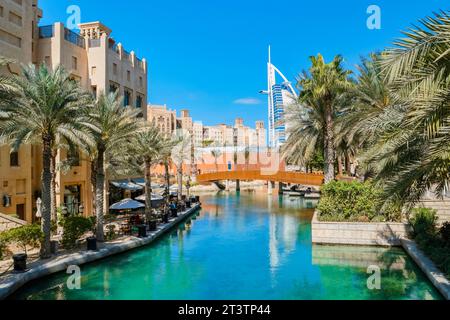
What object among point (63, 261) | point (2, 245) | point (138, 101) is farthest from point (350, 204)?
point (138, 101)

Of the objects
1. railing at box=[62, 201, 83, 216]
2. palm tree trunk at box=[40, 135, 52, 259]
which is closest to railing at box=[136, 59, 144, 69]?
railing at box=[62, 201, 83, 216]

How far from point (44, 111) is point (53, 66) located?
13.5m

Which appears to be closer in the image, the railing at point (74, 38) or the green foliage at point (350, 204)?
the green foliage at point (350, 204)

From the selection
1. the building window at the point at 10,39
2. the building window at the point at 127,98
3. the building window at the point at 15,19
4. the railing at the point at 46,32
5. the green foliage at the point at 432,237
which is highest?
the railing at the point at 46,32

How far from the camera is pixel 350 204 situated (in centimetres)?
2309

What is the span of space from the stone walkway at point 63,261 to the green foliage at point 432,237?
1445 cm

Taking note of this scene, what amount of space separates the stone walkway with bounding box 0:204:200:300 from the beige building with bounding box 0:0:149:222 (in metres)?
7.37

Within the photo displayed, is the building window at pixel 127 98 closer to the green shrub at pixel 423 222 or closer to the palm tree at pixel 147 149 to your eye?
the palm tree at pixel 147 149

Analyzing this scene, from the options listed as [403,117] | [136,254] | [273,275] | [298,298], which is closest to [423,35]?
[403,117]

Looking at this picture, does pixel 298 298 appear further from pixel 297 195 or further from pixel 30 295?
pixel 297 195

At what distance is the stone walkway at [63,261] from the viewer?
539 inches

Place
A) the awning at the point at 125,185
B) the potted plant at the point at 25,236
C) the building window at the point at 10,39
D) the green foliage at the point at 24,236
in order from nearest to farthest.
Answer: the green foliage at the point at 24,236
the potted plant at the point at 25,236
the building window at the point at 10,39
the awning at the point at 125,185

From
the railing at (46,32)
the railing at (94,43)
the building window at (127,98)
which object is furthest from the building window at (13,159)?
the building window at (127,98)

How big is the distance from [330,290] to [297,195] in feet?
143
